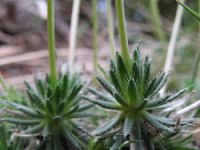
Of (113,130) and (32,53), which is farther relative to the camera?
(32,53)

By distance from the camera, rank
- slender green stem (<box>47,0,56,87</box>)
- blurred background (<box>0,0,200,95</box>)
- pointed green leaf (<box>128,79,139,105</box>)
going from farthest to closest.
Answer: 1. blurred background (<box>0,0,200,95</box>)
2. slender green stem (<box>47,0,56,87</box>)
3. pointed green leaf (<box>128,79,139,105</box>)

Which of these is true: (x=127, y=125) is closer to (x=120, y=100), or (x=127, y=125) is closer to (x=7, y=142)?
(x=120, y=100)

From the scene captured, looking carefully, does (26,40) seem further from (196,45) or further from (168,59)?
(168,59)

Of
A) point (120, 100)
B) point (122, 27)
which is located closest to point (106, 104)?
point (120, 100)

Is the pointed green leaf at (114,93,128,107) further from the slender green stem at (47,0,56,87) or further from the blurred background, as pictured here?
the blurred background

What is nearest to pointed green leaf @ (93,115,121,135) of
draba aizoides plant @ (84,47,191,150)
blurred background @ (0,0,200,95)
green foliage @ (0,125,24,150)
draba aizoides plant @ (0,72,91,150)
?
draba aizoides plant @ (84,47,191,150)

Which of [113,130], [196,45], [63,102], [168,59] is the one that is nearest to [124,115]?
[113,130]
